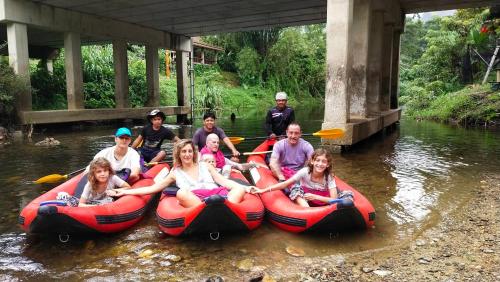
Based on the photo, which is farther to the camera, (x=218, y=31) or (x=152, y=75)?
(x=152, y=75)

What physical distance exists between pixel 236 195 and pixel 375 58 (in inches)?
391

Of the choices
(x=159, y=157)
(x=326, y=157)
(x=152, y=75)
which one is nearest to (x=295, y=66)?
(x=152, y=75)

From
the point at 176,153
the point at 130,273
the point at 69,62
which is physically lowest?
the point at 130,273

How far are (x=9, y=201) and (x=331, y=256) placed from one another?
4.28 metres

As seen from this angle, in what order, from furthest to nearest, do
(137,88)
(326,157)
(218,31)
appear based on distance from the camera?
(137,88), (218,31), (326,157)

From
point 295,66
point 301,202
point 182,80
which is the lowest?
point 301,202

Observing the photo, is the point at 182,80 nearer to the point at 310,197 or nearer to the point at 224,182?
the point at 224,182

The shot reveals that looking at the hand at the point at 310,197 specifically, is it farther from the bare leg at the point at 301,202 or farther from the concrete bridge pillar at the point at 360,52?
the concrete bridge pillar at the point at 360,52

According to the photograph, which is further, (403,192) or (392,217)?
(403,192)

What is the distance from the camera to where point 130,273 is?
127 inches

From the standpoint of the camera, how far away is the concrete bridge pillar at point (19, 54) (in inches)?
472

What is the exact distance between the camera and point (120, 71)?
1616 cm

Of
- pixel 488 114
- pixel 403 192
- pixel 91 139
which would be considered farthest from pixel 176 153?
pixel 488 114

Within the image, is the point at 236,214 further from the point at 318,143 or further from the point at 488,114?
the point at 488,114
